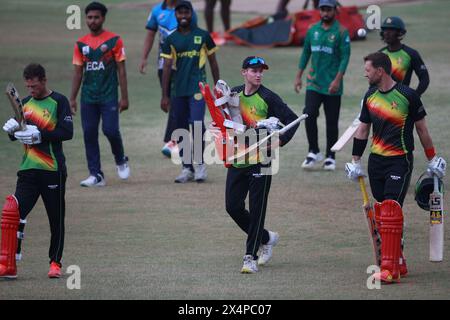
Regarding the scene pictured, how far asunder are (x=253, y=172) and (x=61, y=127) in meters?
1.83


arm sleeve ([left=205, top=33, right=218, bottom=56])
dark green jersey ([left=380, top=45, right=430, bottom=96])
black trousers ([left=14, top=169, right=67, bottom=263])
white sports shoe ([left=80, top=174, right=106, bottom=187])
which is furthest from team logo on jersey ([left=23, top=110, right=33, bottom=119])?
dark green jersey ([left=380, top=45, right=430, bottom=96])

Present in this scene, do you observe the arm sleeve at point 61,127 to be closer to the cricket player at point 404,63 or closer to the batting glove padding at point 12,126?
the batting glove padding at point 12,126

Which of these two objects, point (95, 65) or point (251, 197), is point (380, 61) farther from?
point (95, 65)

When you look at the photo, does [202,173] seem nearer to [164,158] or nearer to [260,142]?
[164,158]

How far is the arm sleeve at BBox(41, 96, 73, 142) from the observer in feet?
33.9

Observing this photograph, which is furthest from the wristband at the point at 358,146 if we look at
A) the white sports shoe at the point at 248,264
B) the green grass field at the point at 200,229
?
the white sports shoe at the point at 248,264

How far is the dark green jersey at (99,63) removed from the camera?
14.8 m

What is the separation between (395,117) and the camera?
10.3 m

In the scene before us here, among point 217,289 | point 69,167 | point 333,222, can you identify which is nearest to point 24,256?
point 217,289

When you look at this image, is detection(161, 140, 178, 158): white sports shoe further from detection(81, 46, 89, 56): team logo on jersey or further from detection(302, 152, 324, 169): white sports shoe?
detection(81, 46, 89, 56): team logo on jersey

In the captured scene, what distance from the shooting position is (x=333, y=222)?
42.9 feet

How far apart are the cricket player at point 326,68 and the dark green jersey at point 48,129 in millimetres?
6045

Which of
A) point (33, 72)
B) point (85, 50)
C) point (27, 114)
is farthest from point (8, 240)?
point (85, 50)
